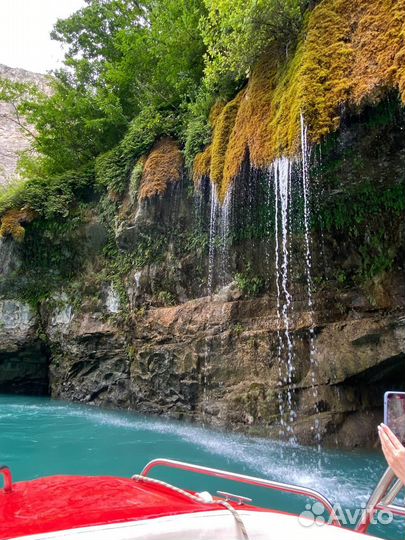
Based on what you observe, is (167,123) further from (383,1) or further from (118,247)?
(383,1)

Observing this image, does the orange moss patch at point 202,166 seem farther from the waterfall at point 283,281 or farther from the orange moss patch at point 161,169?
the waterfall at point 283,281

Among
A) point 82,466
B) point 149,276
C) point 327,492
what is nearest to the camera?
point 327,492

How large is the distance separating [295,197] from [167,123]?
16.3 ft

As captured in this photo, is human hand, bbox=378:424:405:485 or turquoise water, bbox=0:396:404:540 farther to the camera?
turquoise water, bbox=0:396:404:540

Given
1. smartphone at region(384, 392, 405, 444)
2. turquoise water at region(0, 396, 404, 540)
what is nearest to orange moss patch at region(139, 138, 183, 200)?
turquoise water at region(0, 396, 404, 540)

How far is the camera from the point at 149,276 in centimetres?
1135

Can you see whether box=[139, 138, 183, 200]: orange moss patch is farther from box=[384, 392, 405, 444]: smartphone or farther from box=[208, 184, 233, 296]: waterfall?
box=[384, 392, 405, 444]: smartphone

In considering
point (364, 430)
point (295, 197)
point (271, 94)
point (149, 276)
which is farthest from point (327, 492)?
point (149, 276)

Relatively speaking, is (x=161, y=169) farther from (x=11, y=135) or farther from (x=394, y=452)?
(x=11, y=135)

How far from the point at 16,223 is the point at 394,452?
1360 cm

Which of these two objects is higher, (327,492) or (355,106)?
(355,106)

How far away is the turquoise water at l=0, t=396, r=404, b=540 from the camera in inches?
206

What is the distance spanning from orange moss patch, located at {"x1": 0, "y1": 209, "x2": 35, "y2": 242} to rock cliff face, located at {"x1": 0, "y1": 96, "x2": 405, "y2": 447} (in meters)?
3.05

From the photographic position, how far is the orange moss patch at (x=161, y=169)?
10.6 meters
